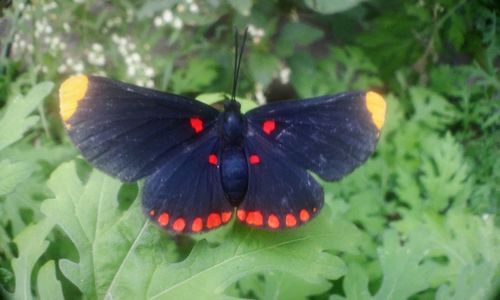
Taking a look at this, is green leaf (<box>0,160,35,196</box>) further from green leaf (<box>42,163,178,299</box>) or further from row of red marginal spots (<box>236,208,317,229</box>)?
row of red marginal spots (<box>236,208,317,229</box>)

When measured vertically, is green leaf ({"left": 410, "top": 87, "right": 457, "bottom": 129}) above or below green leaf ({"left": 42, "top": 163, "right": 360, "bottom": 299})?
above

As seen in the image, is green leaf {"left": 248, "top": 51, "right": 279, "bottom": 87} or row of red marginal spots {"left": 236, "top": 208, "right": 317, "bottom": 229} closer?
row of red marginal spots {"left": 236, "top": 208, "right": 317, "bottom": 229}

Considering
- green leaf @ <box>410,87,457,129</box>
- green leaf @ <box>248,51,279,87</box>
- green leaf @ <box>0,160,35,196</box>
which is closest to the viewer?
green leaf @ <box>0,160,35,196</box>

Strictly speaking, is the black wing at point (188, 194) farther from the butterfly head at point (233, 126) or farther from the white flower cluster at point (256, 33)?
the white flower cluster at point (256, 33)

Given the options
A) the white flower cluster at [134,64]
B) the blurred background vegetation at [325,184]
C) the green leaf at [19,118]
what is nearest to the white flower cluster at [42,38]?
the blurred background vegetation at [325,184]

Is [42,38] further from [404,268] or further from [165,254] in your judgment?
[404,268]

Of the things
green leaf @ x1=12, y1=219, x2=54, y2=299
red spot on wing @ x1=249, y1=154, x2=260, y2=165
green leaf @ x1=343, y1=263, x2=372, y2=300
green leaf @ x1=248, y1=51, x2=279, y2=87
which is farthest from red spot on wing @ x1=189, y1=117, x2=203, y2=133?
green leaf @ x1=248, y1=51, x2=279, y2=87

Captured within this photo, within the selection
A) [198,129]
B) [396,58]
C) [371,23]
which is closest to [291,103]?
[198,129]
